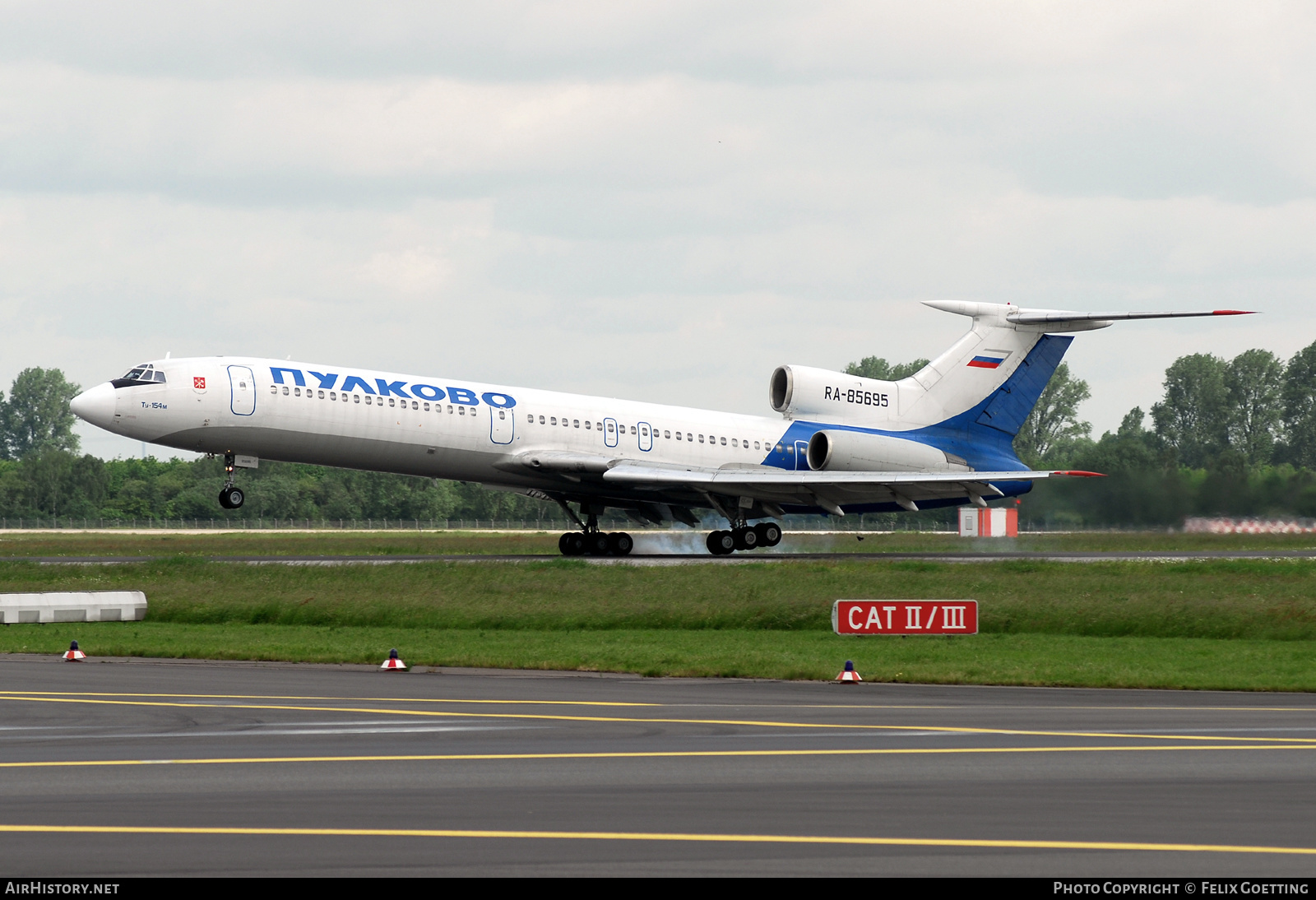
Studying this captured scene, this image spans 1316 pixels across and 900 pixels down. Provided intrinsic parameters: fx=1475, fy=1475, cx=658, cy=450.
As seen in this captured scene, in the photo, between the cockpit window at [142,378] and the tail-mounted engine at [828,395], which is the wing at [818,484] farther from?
the cockpit window at [142,378]

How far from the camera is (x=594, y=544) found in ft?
155

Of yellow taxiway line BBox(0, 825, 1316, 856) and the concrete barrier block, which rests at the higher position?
yellow taxiway line BBox(0, 825, 1316, 856)

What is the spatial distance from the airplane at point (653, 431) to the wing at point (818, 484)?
8cm

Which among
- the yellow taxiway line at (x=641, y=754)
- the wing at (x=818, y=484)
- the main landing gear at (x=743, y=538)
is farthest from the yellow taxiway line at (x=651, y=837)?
the main landing gear at (x=743, y=538)

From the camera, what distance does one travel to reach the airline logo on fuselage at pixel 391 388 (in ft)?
134

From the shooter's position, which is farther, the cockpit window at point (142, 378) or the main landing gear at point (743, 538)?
the main landing gear at point (743, 538)

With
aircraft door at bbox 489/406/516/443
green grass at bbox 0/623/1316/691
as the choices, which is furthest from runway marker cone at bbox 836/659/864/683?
aircraft door at bbox 489/406/516/443

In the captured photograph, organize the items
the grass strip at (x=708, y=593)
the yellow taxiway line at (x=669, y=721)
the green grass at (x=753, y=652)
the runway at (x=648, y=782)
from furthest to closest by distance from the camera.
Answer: the grass strip at (x=708, y=593)
the green grass at (x=753, y=652)
the yellow taxiway line at (x=669, y=721)
the runway at (x=648, y=782)

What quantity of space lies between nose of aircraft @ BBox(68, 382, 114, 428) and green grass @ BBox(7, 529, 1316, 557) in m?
13.0

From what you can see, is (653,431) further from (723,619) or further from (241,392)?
(723,619)

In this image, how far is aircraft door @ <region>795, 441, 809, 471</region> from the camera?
49.3m

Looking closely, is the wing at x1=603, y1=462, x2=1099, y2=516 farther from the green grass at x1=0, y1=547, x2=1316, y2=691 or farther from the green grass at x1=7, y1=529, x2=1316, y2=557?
the green grass at x1=0, y1=547, x2=1316, y2=691

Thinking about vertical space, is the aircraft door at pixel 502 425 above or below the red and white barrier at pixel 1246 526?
above

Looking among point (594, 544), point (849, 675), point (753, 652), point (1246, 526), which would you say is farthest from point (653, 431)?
point (849, 675)
